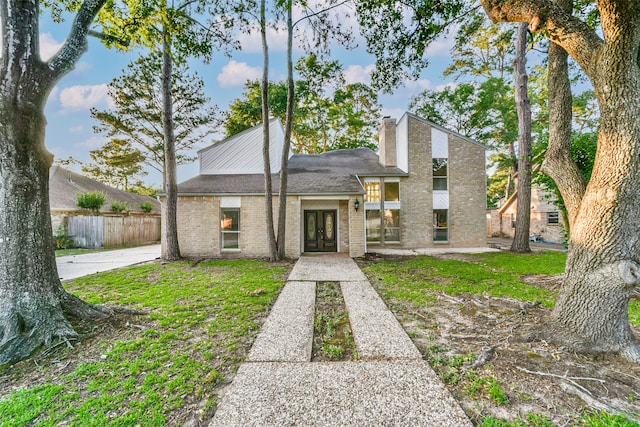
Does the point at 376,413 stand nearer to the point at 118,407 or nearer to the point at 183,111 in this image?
the point at 118,407

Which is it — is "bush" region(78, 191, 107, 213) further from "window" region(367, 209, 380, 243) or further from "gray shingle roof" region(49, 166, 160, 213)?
"window" region(367, 209, 380, 243)

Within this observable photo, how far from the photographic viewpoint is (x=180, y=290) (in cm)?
568

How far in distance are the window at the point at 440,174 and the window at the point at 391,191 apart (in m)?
2.07

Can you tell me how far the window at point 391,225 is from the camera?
1327 cm

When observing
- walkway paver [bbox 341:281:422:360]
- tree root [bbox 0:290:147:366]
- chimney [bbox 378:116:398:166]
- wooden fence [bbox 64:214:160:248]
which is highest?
chimney [bbox 378:116:398:166]

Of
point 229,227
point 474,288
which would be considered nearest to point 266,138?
point 229,227

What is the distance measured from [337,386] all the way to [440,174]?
13.4m

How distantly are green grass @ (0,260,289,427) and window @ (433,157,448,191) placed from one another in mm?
11116

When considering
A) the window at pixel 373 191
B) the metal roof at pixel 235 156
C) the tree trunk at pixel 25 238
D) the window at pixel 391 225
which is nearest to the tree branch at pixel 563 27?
the tree trunk at pixel 25 238

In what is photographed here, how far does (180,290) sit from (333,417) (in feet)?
16.3

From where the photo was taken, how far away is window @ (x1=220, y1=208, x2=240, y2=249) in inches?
418

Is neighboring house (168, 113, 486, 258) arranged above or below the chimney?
below

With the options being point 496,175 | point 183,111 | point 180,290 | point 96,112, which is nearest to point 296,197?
point 180,290

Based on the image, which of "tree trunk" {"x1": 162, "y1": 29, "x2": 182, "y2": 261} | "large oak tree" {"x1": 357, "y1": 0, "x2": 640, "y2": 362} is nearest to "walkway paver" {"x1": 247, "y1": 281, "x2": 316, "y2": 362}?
"large oak tree" {"x1": 357, "y1": 0, "x2": 640, "y2": 362}
